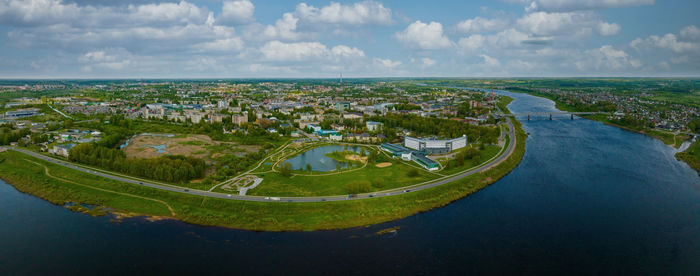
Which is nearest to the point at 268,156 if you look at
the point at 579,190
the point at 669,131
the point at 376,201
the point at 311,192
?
the point at 311,192

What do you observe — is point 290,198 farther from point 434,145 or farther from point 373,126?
point 373,126

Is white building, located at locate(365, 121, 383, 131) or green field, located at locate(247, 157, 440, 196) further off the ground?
white building, located at locate(365, 121, 383, 131)

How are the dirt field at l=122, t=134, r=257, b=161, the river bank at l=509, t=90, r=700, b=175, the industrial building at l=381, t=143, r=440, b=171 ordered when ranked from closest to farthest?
the industrial building at l=381, t=143, r=440, b=171, the river bank at l=509, t=90, r=700, b=175, the dirt field at l=122, t=134, r=257, b=161

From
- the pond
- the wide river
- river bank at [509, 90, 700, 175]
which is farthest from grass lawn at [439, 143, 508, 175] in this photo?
river bank at [509, 90, 700, 175]

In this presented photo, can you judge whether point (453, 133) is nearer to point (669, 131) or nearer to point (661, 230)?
point (661, 230)

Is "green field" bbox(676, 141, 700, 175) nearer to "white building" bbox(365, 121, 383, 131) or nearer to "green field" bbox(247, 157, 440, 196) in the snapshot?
"green field" bbox(247, 157, 440, 196)

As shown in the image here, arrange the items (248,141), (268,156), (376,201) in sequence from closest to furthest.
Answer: (376,201)
(268,156)
(248,141)
